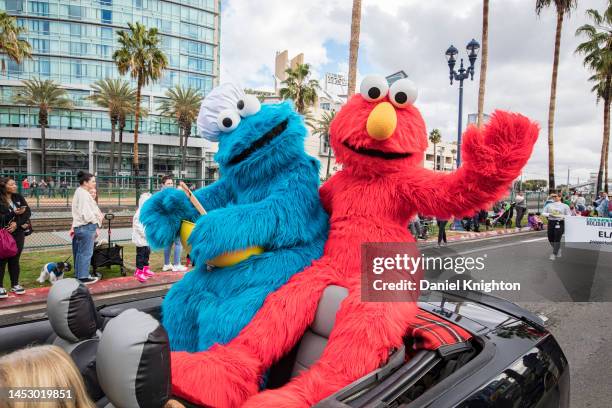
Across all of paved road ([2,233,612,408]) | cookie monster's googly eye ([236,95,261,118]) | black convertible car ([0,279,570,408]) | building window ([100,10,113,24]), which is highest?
building window ([100,10,113,24])

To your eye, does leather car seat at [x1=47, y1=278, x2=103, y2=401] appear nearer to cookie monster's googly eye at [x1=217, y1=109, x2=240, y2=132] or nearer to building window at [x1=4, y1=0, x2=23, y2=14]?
cookie monster's googly eye at [x1=217, y1=109, x2=240, y2=132]

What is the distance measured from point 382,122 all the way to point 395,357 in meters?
1.14

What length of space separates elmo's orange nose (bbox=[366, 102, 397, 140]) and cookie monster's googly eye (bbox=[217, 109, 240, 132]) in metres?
0.79

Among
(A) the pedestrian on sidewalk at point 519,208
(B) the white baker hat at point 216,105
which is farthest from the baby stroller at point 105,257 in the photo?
(A) the pedestrian on sidewalk at point 519,208

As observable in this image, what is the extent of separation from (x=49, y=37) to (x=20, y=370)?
178 feet

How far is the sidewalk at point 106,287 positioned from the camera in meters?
5.30

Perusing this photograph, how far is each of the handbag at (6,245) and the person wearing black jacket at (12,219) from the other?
0.11 meters

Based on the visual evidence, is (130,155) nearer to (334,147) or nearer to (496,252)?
(496,252)

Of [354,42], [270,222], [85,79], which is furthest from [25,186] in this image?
[85,79]

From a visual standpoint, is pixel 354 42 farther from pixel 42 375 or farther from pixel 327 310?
pixel 42 375

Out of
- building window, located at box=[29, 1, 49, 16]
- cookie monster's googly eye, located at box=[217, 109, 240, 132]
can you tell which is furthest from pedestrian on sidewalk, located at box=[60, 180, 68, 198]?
building window, located at box=[29, 1, 49, 16]

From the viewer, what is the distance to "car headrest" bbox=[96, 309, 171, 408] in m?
1.07

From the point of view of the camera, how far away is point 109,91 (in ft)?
108

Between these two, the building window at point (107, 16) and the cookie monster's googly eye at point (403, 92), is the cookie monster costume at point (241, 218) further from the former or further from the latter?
the building window at point (107, 16)
